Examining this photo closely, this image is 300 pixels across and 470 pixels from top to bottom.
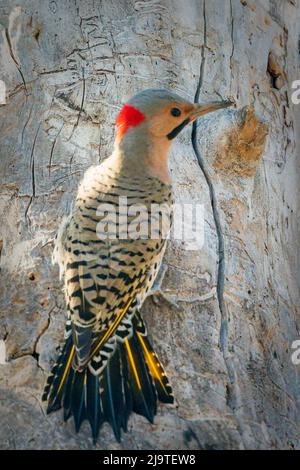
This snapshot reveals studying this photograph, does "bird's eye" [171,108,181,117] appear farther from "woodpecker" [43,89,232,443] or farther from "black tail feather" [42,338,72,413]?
"black tail feather" [42,338,72,413]

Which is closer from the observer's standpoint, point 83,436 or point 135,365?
point 83,436

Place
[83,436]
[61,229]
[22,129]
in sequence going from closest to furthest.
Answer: [83,436], [61,229], [22,129]

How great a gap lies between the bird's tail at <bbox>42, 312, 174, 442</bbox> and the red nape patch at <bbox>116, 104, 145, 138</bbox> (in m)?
1.02

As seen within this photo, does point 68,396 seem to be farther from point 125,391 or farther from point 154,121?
point 154,121

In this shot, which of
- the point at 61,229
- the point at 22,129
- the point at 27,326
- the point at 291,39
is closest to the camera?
the point at 27,326

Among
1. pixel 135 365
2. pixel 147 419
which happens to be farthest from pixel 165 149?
pixel 147 419

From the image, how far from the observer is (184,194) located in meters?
4.04

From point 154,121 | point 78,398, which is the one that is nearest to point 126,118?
point 154,121

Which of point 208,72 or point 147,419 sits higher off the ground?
point 208,72

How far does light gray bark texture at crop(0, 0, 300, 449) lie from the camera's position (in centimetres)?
336

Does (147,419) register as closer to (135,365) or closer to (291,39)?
(135,365)

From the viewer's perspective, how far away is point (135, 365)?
3553 mm
